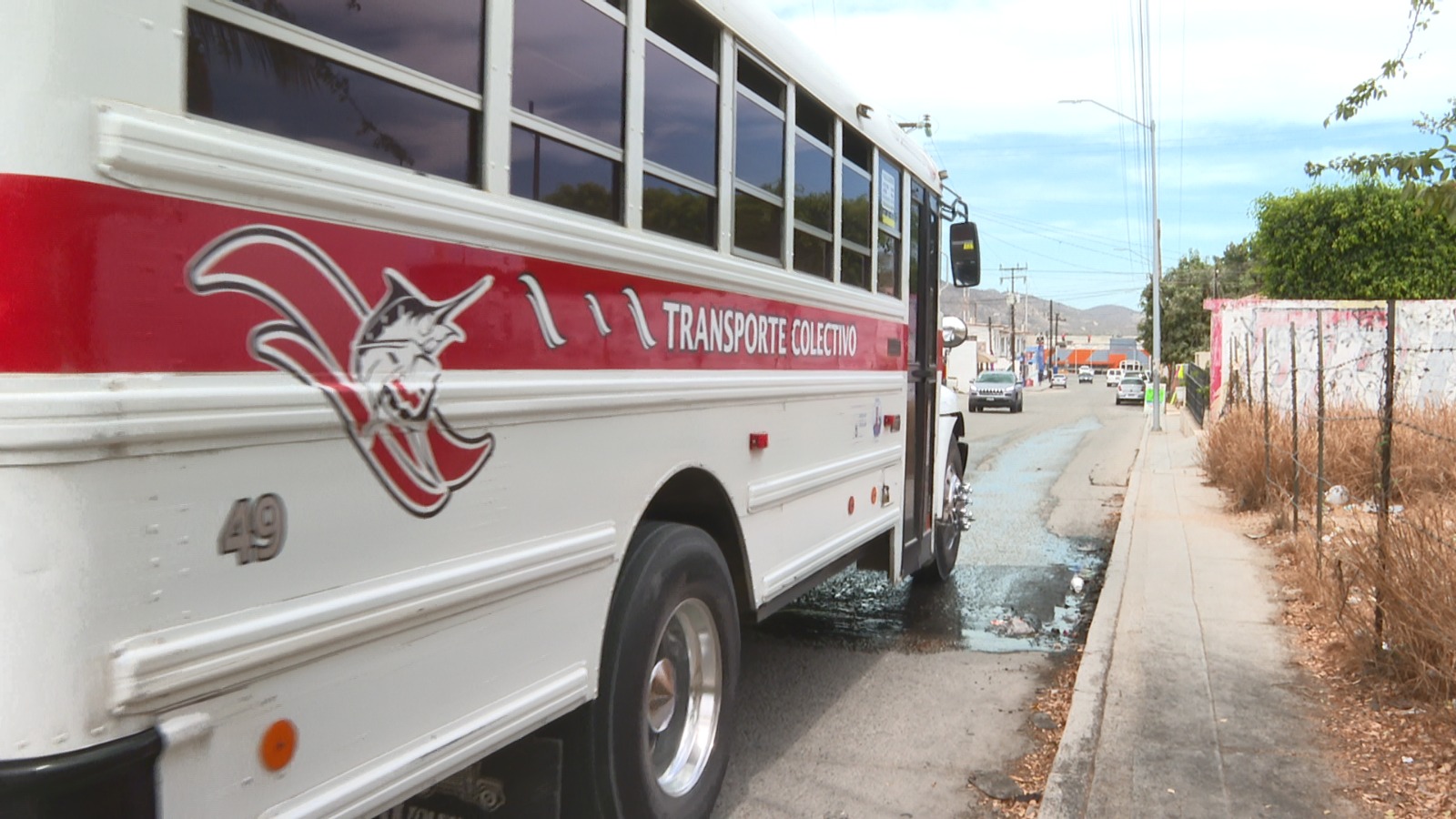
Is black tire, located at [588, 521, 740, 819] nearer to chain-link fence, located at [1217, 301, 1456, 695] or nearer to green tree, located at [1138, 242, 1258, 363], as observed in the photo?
chain-link fence, located at [1217, 301, 1456, 695]

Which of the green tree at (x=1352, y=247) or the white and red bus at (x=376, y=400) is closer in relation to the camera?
the white and red bus at (x=376, y=400)

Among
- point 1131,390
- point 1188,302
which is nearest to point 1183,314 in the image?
point 1188,302

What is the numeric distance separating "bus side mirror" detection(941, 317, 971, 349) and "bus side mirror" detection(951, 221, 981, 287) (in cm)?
27

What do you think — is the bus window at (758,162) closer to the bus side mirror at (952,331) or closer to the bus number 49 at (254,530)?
the bus number 49 at (254,530)

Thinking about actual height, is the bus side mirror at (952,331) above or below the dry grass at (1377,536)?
above

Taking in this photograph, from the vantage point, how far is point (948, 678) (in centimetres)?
592

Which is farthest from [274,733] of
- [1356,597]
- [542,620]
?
[1356,597]

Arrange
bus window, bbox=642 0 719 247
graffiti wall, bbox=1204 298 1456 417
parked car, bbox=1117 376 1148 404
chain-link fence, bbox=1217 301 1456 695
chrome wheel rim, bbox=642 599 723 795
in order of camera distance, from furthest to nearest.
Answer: parked car, bbox=1117 376 1148 404
graffiti wall, bbox=1204 298 1456 417
chain-link fence, bbox=1217 301 1456 695
chrome wheel rim, bbox=642 599 723 795
bus window, bbox=642 0 719 247

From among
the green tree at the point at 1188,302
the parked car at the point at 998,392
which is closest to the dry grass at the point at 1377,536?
the parked car at the point at 998,392

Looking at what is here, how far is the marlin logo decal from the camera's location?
6.57 ft

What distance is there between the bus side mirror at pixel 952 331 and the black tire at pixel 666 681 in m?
3.99

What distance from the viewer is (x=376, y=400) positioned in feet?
7.40

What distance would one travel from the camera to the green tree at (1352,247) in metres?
26.0

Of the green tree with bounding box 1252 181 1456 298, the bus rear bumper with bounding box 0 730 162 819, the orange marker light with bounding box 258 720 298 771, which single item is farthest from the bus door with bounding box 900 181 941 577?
the green tree with bounding box 1252 181 1456 298
